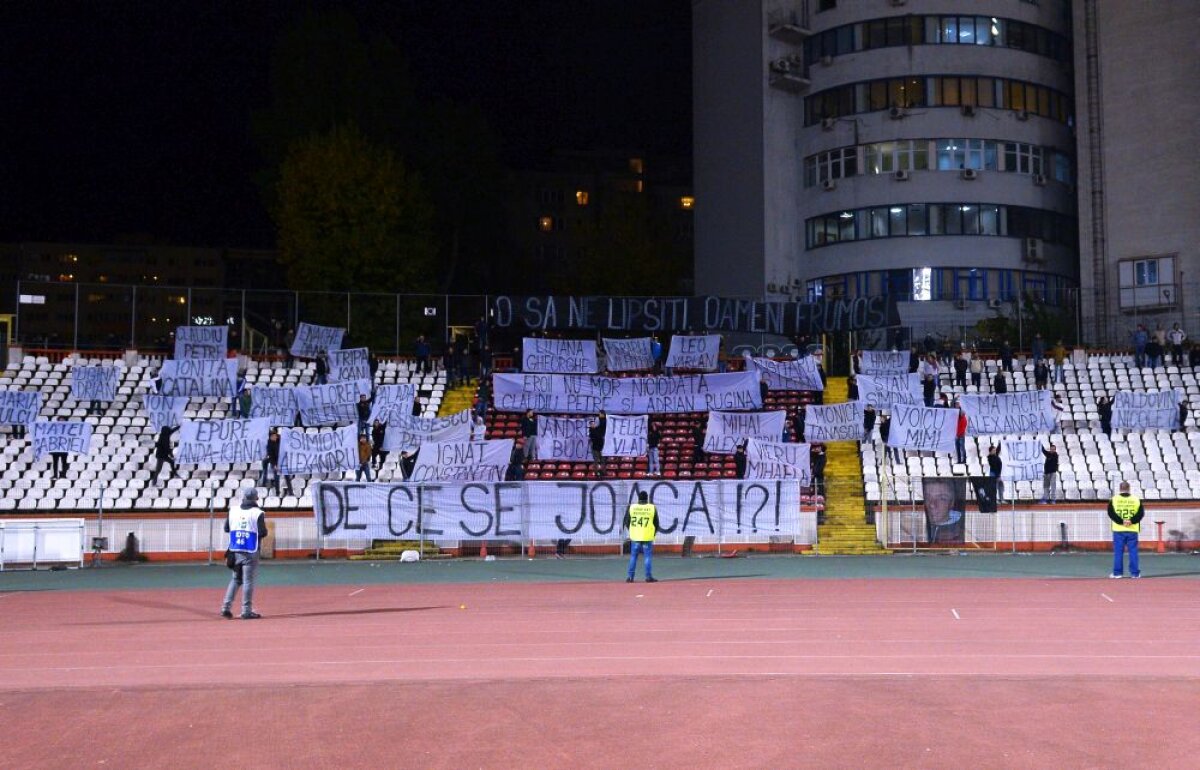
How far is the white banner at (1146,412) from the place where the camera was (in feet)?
133

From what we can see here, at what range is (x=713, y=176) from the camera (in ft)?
239

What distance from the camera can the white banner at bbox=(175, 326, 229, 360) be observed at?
45.6 m

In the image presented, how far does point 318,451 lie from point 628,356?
1415 cm

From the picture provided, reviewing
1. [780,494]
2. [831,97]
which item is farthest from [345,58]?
[780,494]

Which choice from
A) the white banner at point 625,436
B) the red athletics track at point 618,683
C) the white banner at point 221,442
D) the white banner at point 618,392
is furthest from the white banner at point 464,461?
the red athletics track at point 618,683

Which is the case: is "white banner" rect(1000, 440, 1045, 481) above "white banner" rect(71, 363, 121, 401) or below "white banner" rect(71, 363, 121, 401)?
below

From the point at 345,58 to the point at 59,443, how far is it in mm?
36227

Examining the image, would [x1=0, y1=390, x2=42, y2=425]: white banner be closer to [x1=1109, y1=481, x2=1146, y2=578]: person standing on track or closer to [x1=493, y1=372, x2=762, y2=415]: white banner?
[x1=493, y1=372, x2=762, y2=415]: white banner

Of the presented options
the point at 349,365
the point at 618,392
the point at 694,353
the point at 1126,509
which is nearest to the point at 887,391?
the point at 694,353

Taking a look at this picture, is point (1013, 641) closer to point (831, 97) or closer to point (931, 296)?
point (931, 296)

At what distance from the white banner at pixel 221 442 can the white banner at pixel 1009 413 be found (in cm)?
2267

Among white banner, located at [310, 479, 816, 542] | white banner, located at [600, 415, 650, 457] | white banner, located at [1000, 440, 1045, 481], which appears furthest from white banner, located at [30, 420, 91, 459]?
white banner, located at [1000, 440, 1045, 481]

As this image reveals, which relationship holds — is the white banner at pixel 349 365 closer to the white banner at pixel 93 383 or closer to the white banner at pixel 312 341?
the white banner at pixel 312 341

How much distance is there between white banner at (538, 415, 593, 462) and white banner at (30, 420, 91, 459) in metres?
14.2
